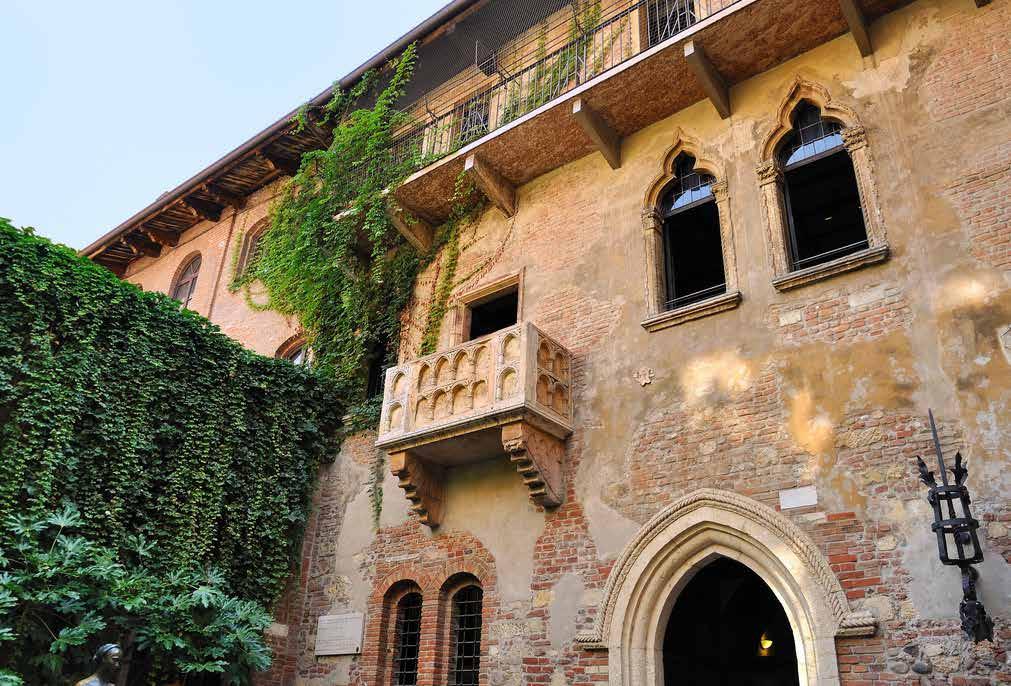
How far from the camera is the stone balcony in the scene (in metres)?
8.77

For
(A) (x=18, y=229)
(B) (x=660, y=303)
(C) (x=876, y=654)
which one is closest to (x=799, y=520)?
(C) (x=876, y=654)

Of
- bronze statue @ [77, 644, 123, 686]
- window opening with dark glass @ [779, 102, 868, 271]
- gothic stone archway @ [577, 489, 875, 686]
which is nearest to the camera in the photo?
gothic stone archway @ [577, 489, 875, 686]

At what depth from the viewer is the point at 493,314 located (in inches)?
464

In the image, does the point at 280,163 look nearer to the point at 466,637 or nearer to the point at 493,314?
the point at 493,314

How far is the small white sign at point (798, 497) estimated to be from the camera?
7242 mm

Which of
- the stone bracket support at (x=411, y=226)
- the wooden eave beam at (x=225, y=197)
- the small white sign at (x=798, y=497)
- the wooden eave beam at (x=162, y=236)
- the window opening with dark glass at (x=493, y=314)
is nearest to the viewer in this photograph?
the small white sign at (x=798, y=497)

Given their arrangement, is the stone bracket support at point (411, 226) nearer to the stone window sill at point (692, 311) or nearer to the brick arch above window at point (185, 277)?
the stone window sill at point (692, 311)

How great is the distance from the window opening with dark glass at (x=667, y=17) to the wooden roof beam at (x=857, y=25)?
2366mm

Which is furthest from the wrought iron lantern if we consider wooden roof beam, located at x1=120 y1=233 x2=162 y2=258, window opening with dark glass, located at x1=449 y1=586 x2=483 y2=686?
wooden roof beam, located at x1=120 y1=233 x2=162 y2=258

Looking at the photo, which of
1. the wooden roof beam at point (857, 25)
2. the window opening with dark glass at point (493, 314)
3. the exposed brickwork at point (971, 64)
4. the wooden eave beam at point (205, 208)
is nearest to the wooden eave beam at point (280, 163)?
the wooden eave beam at point (205, 208)

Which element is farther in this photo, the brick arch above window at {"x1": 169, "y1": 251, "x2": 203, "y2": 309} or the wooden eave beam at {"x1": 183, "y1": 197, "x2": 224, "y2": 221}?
the brick arch above window at {"x1": 169, "y1": 251, "x2": 203, "y2": 309}

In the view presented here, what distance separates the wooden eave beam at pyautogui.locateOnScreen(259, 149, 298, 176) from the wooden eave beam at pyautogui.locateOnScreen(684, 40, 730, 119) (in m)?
8.97

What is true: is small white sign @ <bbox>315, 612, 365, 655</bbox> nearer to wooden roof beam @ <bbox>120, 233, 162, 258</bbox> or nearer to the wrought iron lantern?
the wrought iron lantern

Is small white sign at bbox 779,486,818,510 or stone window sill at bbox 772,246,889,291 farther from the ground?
stone window sill at bbox 772,246,889,291
